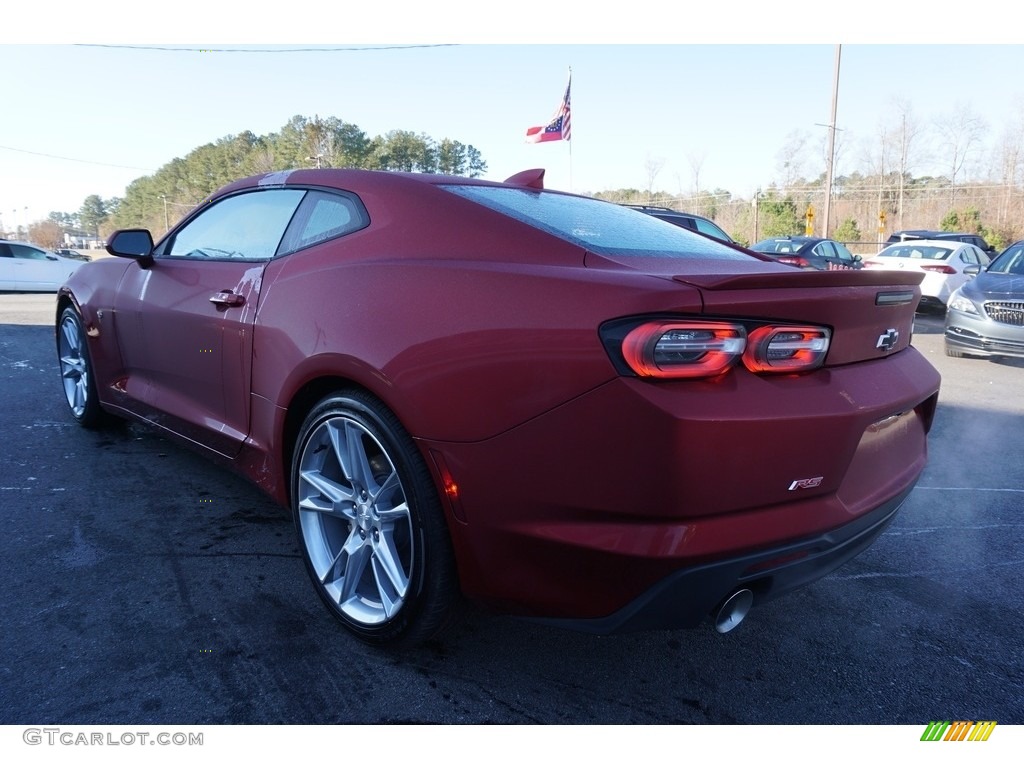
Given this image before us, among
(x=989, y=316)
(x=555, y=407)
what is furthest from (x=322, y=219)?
(x=989, y=316)

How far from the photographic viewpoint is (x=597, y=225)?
2455mm

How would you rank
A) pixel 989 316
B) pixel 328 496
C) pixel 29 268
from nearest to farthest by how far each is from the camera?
pixel 328 496 → pixel 989 316 → pixel 29 268

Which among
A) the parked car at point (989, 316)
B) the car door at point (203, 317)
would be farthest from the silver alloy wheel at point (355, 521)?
the parked car at point (989, 316)

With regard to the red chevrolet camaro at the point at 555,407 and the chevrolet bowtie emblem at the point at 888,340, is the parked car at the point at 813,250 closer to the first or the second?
the chevrolet bowtie emblem at the point at 888,340

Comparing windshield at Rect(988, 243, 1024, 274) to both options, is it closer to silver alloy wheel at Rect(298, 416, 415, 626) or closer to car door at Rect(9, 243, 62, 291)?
silver alloy wheel at Rect(298, 416, 415, 626)

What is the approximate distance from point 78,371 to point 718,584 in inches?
171

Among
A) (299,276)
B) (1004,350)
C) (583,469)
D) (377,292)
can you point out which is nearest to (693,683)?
(583,469)

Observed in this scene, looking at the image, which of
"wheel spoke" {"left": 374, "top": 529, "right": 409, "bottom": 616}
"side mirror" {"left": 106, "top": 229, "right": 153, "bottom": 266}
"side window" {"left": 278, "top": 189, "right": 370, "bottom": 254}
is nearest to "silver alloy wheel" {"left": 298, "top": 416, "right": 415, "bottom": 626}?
"wheel spoke" {"left": 374, "top": 529, "right": 409, "bottom": 616}

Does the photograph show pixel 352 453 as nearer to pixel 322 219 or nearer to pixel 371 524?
pixel 371 524

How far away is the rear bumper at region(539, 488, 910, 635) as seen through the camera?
1672mm

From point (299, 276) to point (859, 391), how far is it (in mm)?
1769

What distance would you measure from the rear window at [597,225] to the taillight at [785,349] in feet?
1.71

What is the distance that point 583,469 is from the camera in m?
1.68
